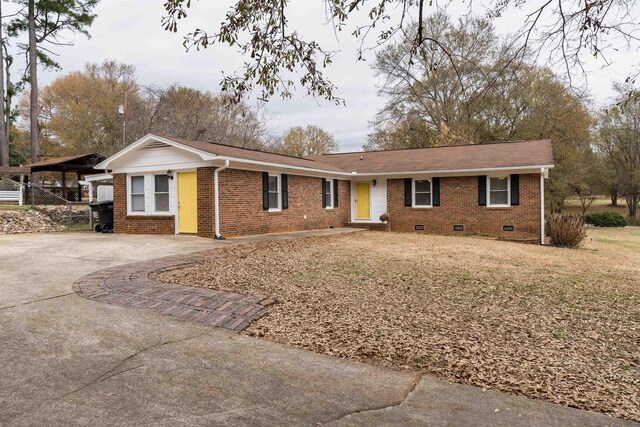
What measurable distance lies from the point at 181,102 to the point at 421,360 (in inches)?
1107

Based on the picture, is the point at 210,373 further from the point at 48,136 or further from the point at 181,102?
the point at 48,136

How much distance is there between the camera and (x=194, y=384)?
10.1 ft

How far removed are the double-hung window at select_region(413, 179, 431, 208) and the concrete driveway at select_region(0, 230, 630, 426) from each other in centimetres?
1451

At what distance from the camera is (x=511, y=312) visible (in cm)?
495

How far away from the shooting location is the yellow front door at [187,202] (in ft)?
43.0

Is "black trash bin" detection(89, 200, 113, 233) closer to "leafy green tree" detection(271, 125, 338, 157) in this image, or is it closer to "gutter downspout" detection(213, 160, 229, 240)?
"gutter downspout" detection(213, 160, 229, 240)

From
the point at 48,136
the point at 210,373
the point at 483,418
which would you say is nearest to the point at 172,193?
the point at 210,373

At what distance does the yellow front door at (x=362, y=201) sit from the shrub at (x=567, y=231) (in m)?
7.51

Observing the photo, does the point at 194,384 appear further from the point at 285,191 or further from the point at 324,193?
the point at 324,193

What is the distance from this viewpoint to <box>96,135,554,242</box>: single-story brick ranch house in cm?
1298

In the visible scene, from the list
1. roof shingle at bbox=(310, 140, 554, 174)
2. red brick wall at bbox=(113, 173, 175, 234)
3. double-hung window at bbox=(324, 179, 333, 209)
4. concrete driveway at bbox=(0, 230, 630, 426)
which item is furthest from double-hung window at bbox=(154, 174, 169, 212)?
concrete driveway at bbox=(0, 230, 630, 426)

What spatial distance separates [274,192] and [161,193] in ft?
12.3

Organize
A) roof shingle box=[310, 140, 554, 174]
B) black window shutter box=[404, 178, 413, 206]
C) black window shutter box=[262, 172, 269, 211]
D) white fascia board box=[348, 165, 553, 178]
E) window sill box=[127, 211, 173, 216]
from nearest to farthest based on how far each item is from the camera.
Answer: window sill box=[127, 211, 173, 216], black window shutter box=[262, 172, 269, 211], white fascia board box=[348, 165, 553, 178], roof shingle box=[310, 140, 554, 174], black window shutter box=[404, 178, 413, 206]

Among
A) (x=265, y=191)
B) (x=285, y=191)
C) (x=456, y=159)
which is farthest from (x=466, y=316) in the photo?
(x=456, y=159)
